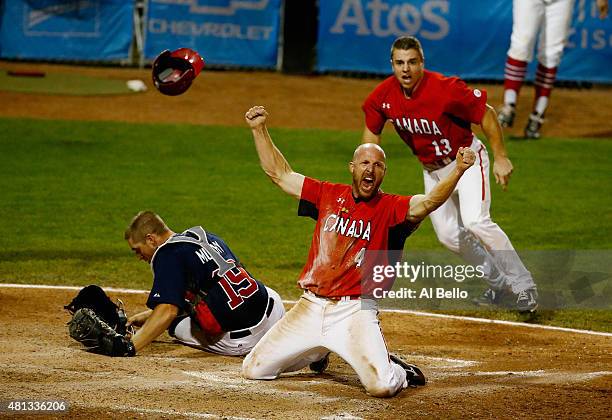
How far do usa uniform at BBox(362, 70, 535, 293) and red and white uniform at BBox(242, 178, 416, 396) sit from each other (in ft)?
6.11

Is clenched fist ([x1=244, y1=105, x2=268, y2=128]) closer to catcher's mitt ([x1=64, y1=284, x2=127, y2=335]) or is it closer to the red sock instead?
catcher's mitt ([x1=64, y1=284, x2=127, y2=335])

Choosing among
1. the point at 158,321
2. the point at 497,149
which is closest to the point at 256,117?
the point at 158,321

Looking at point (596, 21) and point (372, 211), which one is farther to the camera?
point (596, 21)

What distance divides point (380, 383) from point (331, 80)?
46.5 feet

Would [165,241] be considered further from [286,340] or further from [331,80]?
[331,80]

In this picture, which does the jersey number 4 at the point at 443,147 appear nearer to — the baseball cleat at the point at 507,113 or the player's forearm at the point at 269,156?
the player's forearm at the point at 269,156

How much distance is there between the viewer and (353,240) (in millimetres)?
6410

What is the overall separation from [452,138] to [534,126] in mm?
8051

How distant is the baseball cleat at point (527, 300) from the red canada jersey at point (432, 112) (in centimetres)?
114

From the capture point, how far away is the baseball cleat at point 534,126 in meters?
15.9

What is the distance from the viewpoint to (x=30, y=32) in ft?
62.9

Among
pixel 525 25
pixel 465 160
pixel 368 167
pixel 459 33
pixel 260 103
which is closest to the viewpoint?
pixel 465 160

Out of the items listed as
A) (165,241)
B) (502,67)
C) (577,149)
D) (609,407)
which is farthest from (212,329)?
(502,67)

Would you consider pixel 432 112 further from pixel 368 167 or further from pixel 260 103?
pixel 260 103
